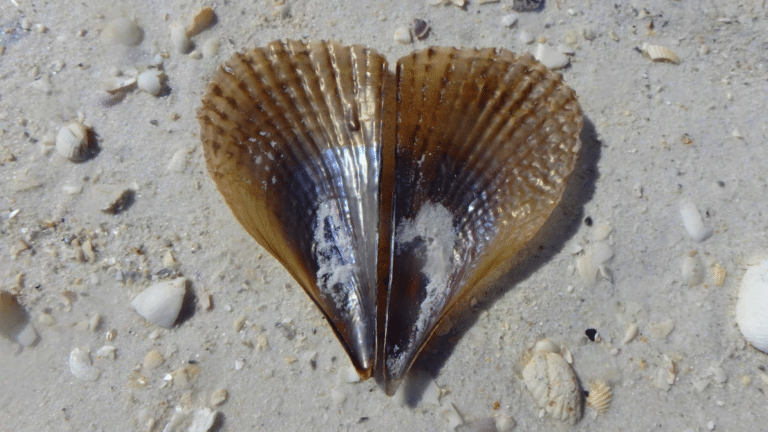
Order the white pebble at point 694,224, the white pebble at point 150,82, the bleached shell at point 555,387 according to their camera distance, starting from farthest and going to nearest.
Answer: the white pebble at point 150,82 → the white pebble at point 694,224 → the bleached shell at point 555,387

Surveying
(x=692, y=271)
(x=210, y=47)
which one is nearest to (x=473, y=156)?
(x=692, y=271)

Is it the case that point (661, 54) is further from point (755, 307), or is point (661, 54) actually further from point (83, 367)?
point (83, 367)

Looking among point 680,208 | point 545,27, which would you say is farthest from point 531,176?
point 545,27

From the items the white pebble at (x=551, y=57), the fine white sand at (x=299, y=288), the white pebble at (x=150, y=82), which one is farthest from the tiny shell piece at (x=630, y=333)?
the white pebble at (x=150, y=82)

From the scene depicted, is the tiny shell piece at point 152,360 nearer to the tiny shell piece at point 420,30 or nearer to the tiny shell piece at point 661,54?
the tiny shell piece at point 420,30

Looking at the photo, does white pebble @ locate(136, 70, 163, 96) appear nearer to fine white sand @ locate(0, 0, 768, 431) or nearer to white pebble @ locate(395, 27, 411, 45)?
fine white sand @ locate(0, 0, 768, 431)

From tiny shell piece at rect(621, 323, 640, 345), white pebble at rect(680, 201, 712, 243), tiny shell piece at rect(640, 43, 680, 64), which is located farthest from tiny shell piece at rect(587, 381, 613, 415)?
tiny shell piece at rect(640, 43, 680, 64)
